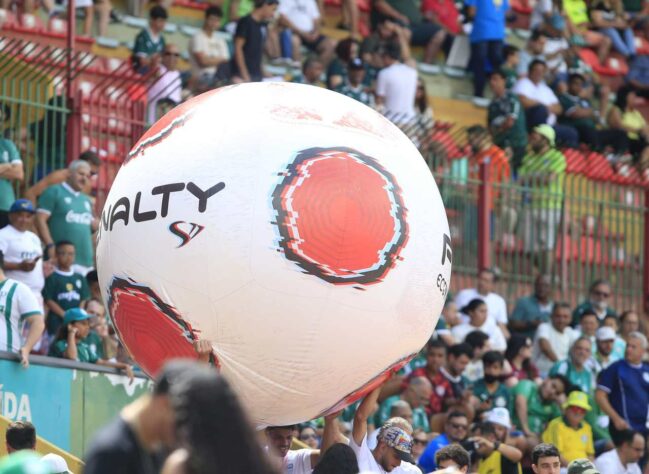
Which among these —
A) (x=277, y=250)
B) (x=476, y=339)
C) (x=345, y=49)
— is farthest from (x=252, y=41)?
(x=277, y=250)

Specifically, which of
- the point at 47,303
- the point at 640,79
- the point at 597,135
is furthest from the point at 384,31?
the point at 47,303

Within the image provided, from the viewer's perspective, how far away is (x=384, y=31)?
21.1 metres

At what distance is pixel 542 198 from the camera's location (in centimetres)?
1838

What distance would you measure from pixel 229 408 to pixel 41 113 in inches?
407

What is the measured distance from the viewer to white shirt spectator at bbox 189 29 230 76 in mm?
18797

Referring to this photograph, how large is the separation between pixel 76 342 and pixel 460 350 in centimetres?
388

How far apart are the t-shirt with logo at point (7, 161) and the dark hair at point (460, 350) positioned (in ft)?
13.4

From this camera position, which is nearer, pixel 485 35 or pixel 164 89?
pixel 164 89

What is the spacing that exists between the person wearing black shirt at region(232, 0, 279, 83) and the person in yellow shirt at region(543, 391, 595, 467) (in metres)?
5.71

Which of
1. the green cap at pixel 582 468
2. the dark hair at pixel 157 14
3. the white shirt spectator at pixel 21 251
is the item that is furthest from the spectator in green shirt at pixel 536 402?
the dark hair at pixel 157 14

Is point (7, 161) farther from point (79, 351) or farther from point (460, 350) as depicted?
point (460, 350)

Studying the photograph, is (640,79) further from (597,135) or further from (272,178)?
(272,178)

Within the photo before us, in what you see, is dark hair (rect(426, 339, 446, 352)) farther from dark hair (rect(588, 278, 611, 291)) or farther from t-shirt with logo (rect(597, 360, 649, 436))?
dark hair (rect(588, 278, 611, 291))

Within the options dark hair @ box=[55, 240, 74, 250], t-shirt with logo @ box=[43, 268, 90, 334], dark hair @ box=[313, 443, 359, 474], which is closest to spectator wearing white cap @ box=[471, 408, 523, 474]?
t-shirt with logo @ box=[43, 268, 90, 334]
